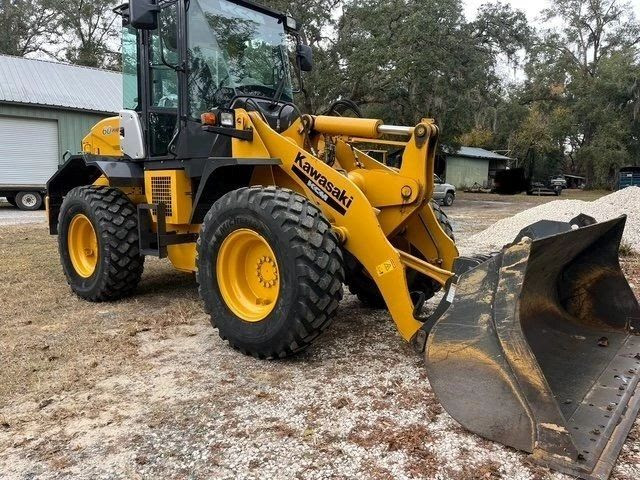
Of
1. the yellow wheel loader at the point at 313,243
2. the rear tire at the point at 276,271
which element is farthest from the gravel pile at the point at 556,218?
the rear tire at the point at 276,271

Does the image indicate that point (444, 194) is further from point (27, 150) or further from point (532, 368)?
point (532, 368)

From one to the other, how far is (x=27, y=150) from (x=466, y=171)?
28.5 metres

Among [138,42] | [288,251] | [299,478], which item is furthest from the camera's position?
[138,42]

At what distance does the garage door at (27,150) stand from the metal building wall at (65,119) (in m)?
0.20

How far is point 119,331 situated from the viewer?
4402 millimetres

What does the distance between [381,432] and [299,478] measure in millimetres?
545

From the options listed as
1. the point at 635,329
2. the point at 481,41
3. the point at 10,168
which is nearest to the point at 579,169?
the point at 481,41

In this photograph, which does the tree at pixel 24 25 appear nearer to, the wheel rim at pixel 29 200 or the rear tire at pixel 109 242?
the wheel rim at pixel 29 200

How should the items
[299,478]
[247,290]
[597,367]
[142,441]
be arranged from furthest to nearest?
1. [247,290]
2. [597,367]
3. [142,441]
4. [299,478]

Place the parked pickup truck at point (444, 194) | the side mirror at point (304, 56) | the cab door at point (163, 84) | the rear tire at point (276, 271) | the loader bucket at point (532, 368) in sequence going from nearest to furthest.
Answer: the loader bucket at point (532, 368), the rear tire at point (276, 271), the cab door at point (163, 84), the side mirror at point (304, 56), the parked pickup truck at point (444, 194)

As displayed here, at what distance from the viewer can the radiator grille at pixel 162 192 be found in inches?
192

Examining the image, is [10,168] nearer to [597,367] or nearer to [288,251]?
[288,251]

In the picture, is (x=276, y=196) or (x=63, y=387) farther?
(x=276, y=196)

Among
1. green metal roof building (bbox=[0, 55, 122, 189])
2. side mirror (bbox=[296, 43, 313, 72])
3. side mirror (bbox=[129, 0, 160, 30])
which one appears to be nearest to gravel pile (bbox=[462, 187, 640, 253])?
side mirror (bbox=[296, 43, 313, 72])
